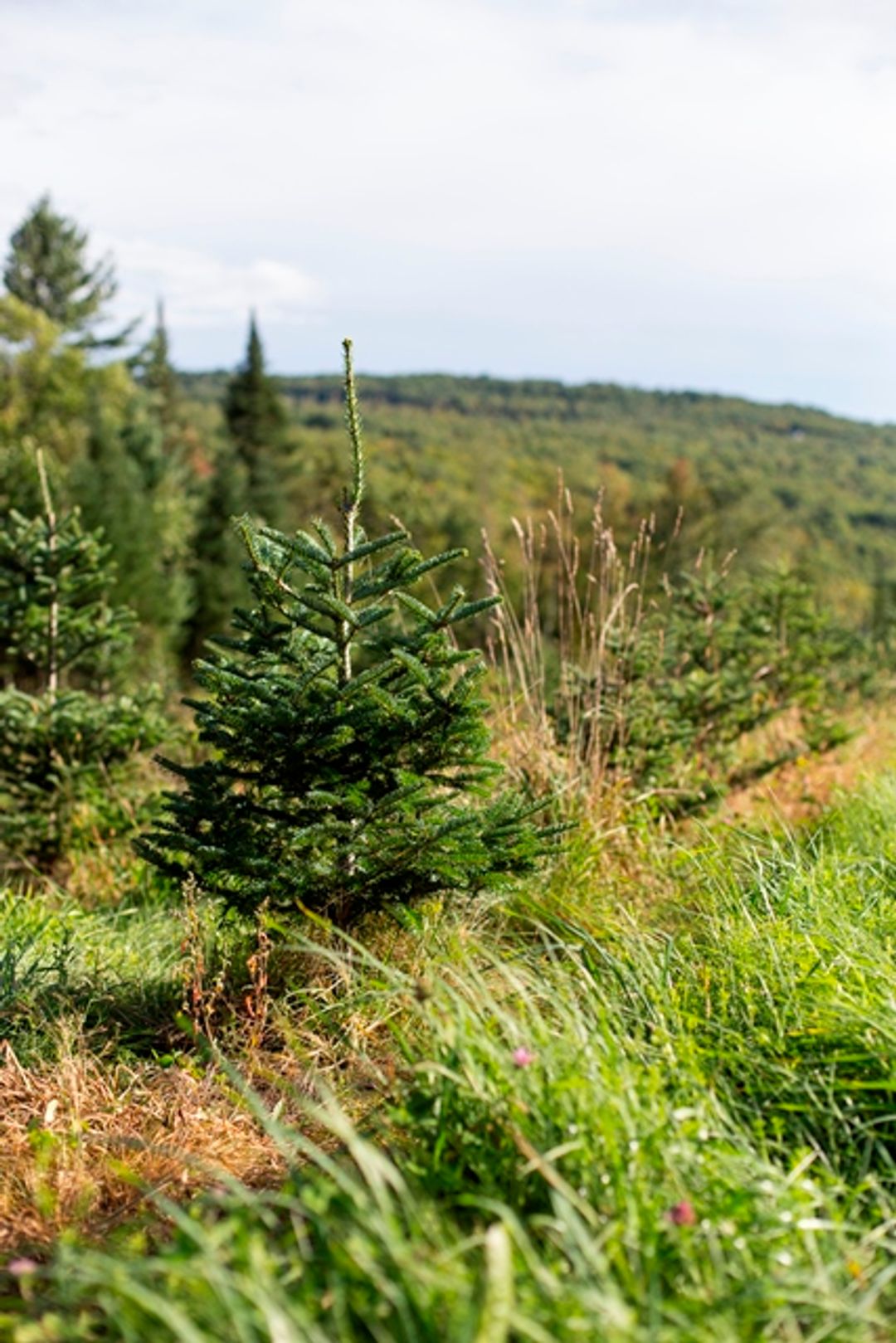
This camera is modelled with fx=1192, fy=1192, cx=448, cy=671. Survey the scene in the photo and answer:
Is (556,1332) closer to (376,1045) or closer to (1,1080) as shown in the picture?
(376,1045)

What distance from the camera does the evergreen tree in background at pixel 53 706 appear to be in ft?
19.5

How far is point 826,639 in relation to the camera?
8.23 meters

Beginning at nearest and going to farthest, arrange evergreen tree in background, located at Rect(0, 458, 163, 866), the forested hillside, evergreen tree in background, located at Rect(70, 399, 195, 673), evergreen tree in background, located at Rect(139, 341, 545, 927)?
evergreen tree in background, located at Rect(139, 341, 545, 927) < evergreen tree in background, located at Rect(0, 458, 163, 866) < evergreen tree in background, located at Rect(70, 399, 195, 673) < the forested hillside

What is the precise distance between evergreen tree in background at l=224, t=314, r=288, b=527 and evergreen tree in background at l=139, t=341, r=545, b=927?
34.3m

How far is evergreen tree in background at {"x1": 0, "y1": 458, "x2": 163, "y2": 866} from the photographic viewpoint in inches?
234

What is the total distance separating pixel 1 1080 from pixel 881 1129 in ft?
6.36

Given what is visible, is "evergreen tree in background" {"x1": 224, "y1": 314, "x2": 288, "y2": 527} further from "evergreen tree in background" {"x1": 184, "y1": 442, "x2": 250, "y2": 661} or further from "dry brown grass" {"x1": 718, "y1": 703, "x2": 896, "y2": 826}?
"dry brown grass" {"x1": 718, "y1": 703, "x2": 896, "y2": 826}

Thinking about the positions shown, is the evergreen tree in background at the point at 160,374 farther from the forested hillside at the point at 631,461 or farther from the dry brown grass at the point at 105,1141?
the dry brown grass at the point at 105,1141

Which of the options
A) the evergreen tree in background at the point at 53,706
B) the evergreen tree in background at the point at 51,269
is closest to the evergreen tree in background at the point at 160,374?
the evergreen tree in background at the point at 51,269

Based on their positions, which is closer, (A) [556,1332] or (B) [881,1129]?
(A) [556,1332]

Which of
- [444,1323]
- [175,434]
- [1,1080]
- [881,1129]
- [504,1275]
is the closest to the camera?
[504,1275]

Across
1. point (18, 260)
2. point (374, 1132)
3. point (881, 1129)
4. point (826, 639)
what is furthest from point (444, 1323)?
point (18, 260)

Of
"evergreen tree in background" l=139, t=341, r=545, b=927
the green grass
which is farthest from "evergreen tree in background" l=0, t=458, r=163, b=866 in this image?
the green grass

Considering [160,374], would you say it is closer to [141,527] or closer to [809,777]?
[141,527]
